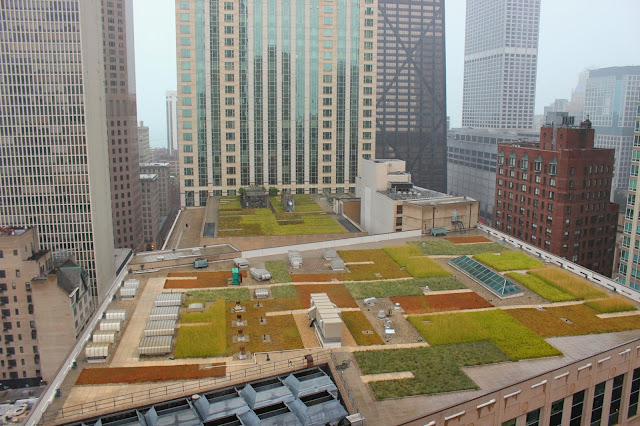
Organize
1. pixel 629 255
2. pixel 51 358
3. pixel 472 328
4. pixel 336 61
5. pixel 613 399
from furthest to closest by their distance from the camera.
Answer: pixel 336 61 < pixel 51 358 < pixel 629 255 < pixel 472 328 < pixel 613 399

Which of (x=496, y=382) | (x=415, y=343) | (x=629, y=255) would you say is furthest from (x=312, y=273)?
(x=629, y=255)

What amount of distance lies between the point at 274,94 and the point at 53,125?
50.5 metres

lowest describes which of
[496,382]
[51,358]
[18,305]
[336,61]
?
[51,358]

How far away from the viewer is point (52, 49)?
114 m

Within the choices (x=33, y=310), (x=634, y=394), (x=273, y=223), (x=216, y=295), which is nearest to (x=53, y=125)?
(x=33, y=310)

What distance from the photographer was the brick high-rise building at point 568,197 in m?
101

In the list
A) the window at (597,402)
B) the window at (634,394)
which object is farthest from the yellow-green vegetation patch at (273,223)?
the window at (597,402)

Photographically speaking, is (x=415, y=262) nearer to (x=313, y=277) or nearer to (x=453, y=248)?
(x=453, y=248)

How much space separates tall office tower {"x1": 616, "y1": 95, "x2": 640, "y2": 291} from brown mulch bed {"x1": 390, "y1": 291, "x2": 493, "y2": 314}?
162 feet

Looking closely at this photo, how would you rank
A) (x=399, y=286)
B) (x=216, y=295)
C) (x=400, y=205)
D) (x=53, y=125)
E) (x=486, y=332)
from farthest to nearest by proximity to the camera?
(x=53, y=125), (x=400, y=205), (x=399, y=286), (x=216, y=295), (x=486, y=332)

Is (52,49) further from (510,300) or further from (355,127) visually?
(510,300)

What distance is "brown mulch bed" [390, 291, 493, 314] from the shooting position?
50.9 meters

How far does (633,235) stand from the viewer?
9012 cm

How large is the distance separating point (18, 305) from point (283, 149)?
66.9 m
